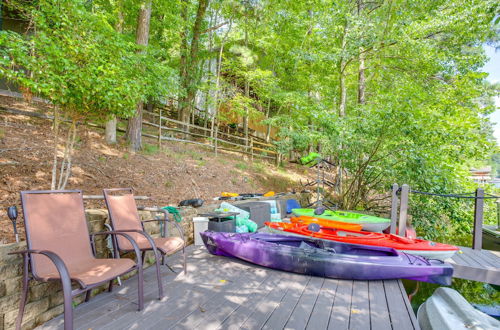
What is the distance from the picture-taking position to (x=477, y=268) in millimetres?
4230

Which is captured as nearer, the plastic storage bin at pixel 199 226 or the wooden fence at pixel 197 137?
the plastic storage bin at pixel 199 226

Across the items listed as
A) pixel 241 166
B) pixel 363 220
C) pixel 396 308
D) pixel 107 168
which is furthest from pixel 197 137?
pixel 396 308

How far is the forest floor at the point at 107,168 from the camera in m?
4.72

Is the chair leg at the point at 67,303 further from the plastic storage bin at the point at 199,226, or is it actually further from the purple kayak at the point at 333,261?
the plastic storage bin at the point at 199,226

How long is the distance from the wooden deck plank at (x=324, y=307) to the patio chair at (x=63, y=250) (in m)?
1.59

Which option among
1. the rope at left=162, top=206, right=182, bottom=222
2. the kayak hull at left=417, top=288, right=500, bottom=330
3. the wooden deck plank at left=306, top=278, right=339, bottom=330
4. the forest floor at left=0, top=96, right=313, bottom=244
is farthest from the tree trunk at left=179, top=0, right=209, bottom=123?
the kayak hull at left=417, top=288, right=500, bottom=330

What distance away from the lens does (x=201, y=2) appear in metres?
11.2

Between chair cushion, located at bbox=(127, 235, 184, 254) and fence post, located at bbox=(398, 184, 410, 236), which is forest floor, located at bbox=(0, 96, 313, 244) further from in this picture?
fence post, located at bbox=(398, 184, 410, 236)

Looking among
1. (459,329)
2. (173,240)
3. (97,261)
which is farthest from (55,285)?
(459,329)

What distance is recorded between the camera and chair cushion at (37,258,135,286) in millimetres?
2125

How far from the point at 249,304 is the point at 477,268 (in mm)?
3776

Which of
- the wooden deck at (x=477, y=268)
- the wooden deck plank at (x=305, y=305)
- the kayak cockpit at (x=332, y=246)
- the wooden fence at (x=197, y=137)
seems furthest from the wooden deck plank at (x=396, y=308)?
the wooden fence at (x=197, y=137)

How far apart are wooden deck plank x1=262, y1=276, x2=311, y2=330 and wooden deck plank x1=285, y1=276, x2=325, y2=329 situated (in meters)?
0.04

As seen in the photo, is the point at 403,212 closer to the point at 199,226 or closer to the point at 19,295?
the point at 199,226
